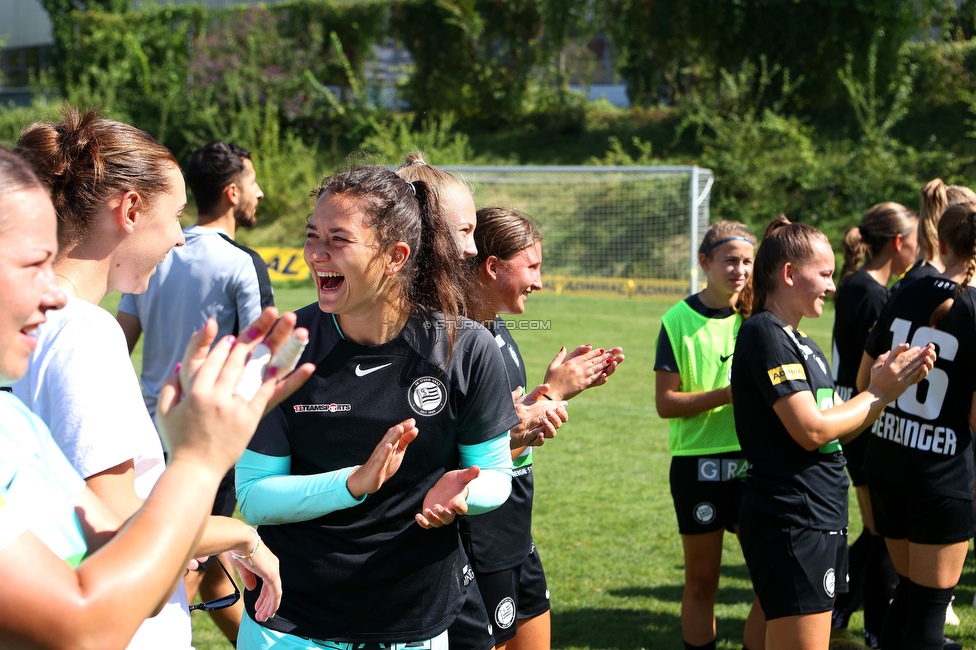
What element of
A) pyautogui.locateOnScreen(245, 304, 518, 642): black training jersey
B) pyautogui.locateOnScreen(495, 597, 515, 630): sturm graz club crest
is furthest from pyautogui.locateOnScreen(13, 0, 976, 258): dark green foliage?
pyautogui.locateOnScreen(245, 304, 518, 642): black training jersey

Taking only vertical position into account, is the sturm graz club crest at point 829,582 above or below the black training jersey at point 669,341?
below

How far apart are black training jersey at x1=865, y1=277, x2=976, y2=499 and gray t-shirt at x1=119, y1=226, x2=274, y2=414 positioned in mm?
3086

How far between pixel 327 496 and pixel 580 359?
1.36 m

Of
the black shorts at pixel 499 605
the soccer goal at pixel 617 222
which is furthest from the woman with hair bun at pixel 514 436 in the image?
the soccer goal at pixel 617 222

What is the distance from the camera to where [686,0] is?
27.4 m

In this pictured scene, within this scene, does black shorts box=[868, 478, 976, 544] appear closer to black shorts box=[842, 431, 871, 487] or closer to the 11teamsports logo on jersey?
black shorts box=[842, 431, 871, 487]

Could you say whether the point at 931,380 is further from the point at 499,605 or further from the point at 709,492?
the point at 499,605

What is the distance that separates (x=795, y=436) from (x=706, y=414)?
1249 millimetres

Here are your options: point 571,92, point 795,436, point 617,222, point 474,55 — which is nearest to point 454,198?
point 795,436

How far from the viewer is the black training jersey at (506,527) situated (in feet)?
9.74

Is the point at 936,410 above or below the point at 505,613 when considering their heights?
above

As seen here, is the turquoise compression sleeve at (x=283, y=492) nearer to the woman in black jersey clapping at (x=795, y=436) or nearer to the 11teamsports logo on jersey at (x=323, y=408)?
the 11teamsports logo on jersey at (x=323, y=408)

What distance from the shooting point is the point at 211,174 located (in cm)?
468

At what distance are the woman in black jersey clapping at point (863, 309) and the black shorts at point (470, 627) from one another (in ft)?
8.82
